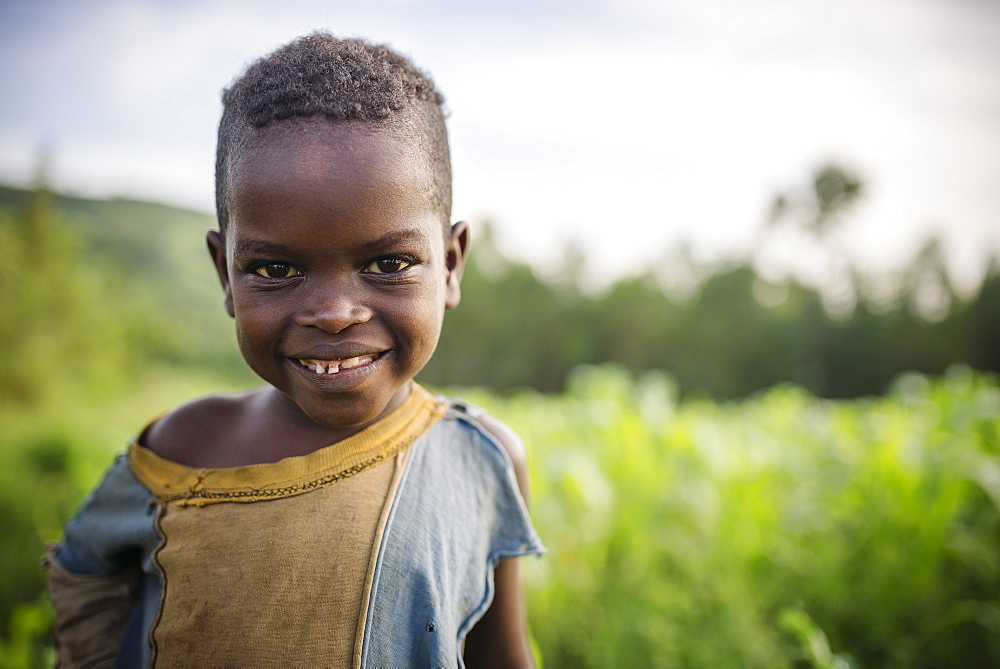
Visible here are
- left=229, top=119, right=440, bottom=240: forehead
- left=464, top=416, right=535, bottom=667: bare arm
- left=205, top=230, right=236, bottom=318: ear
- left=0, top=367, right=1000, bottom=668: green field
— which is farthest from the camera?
left=0, top=367, right=1000, bottom=668: green field

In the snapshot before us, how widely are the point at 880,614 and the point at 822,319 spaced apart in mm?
7602

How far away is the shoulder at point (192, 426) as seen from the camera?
42.6 inches

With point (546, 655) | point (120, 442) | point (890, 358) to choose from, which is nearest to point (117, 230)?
point (120, 442)

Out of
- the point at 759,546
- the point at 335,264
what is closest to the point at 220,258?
the point at 335,264

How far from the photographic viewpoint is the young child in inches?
33.3

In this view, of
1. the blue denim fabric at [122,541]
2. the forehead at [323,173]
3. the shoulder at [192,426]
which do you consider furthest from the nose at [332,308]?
the blue denim fabric at [122,541]

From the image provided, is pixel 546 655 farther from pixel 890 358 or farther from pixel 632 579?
pixel 890 358

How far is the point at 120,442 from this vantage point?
339 centimetres

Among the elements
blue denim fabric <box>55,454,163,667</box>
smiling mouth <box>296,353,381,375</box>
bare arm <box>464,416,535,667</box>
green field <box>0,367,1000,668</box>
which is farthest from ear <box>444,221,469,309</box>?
green field <box>0,367,1000,668</box>

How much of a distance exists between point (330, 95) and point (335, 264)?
256mm

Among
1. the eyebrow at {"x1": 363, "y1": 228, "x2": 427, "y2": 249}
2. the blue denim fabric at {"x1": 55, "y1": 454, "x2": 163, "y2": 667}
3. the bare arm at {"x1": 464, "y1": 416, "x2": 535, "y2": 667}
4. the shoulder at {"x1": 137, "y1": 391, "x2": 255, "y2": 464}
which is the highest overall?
the eyebrow at {"x1": 363, "y1": 228, "x2": 427, "y2": 249}

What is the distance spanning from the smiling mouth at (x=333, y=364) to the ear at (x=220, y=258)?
22 cm

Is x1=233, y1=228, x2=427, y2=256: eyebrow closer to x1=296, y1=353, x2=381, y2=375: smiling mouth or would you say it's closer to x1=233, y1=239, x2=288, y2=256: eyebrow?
x1=233, y1=239, x2=288, y2=256: eyebrow

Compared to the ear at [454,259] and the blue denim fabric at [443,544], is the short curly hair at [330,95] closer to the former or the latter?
the ear at [454,259]
